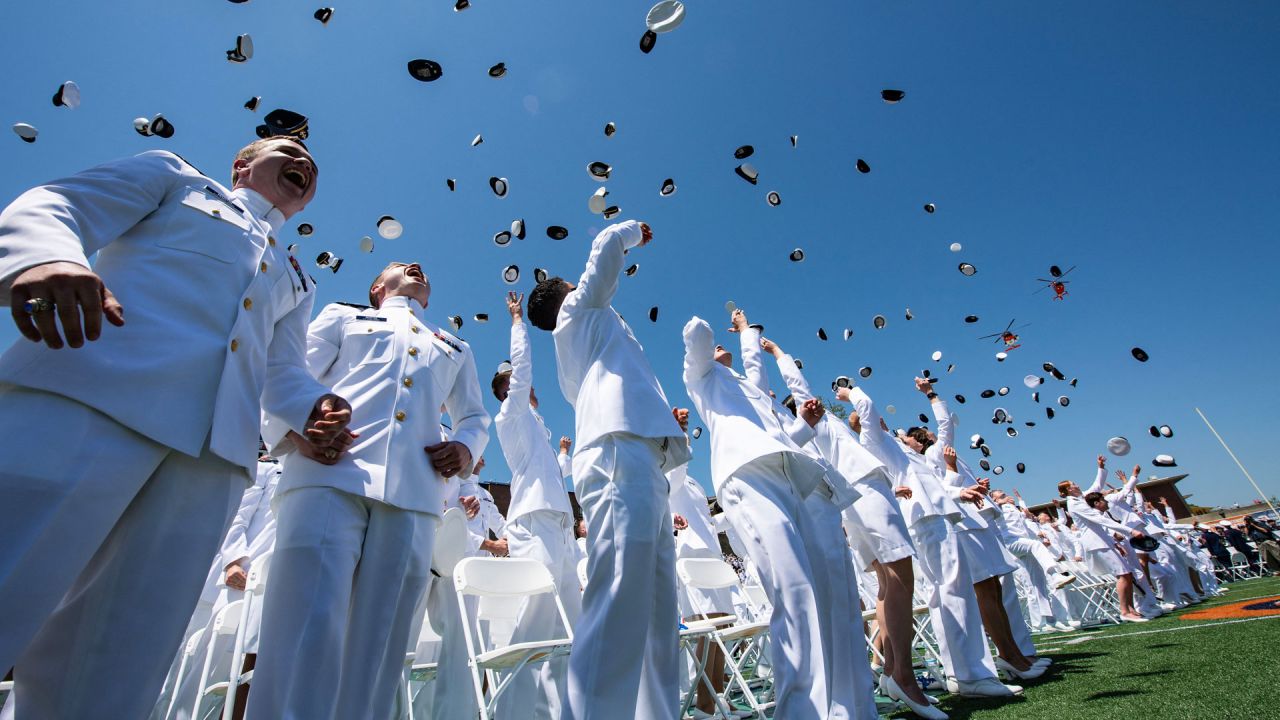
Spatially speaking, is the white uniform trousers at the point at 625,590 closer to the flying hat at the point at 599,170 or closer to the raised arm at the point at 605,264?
the raised arm at the point at 605,264

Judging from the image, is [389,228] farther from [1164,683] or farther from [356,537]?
[1164,683]

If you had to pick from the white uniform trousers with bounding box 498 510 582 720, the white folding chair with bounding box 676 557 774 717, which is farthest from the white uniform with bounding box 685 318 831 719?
the white uniform trousers with bounding box 498 510 582 720

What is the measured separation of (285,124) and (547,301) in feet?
7.55

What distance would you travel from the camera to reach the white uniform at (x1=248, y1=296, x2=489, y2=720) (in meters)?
2.07

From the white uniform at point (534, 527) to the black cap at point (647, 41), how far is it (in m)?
3.00

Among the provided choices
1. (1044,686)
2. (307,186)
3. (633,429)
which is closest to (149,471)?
(307,186)

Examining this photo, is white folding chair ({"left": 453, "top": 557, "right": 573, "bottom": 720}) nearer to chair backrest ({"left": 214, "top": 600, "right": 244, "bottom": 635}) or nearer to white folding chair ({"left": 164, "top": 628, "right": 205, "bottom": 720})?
chair backrest ({"left": 214, "top": 600, "right": 244, "bottom": 635})

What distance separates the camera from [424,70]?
581 cm

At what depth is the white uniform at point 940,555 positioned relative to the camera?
16.5 feet

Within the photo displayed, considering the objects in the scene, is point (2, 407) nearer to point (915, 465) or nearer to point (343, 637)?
point (343, 637)

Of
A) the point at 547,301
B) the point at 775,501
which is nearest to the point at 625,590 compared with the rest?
the point at 775,501

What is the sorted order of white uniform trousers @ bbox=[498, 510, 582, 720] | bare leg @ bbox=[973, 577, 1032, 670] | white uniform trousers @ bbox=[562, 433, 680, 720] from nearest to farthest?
white uniform trousers @ bbox=[562, 433, 680, 720], white uniform trousers @ bbox=[498, 510, 582, 720], bare leg @ bbox=[973, 577, 1032, 670]

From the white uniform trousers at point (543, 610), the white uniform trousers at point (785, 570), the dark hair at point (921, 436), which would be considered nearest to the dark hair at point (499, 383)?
the white uniform trousers at point (543, 610)

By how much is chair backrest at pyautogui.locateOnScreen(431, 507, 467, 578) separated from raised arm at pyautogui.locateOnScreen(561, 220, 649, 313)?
4.77 ft
